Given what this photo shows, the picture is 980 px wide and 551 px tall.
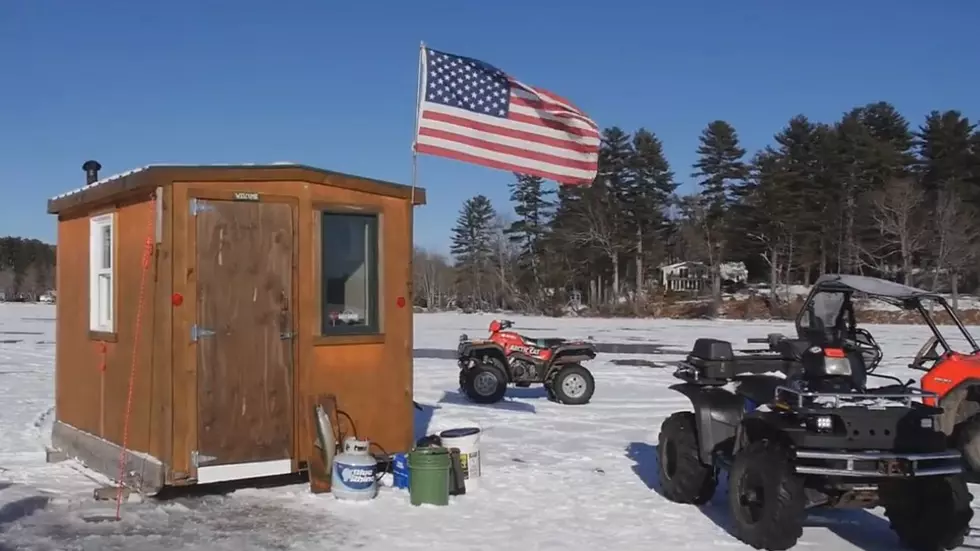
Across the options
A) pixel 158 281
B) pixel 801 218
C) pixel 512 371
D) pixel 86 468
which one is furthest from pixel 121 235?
pixel 801 218

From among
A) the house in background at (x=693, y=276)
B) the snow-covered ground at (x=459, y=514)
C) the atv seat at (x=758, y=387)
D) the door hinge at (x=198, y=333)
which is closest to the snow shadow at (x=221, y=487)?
the snow-covered ground at (x=459, y=514)

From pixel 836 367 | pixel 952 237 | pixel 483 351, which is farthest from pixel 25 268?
pixel 836 367

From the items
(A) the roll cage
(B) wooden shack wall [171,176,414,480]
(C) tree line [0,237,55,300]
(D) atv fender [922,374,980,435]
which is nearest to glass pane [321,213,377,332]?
(B) wooden shack wall [171,176,414,480]

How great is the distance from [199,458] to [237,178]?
2.32 meters

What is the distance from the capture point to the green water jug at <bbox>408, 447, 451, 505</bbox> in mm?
7723

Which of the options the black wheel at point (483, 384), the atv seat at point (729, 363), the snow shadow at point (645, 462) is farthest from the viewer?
the black wheel at point (483, 384)

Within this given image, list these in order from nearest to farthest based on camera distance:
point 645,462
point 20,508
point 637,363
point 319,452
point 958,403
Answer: point 20,508
point 319,452
point 958,403
point 645,462
point 637,363

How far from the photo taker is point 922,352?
9.89m

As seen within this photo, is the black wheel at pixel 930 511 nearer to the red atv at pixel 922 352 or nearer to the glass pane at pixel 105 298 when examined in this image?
the red atv at pixel 922 352

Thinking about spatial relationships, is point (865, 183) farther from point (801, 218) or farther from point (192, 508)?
point (192, 508)

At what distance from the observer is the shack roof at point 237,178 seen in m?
7.76

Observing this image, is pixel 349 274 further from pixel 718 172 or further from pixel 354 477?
pixel 718 172

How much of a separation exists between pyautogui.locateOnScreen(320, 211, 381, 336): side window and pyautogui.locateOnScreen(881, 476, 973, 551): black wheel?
4538 mm

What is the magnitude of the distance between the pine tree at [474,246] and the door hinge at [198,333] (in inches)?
2871
